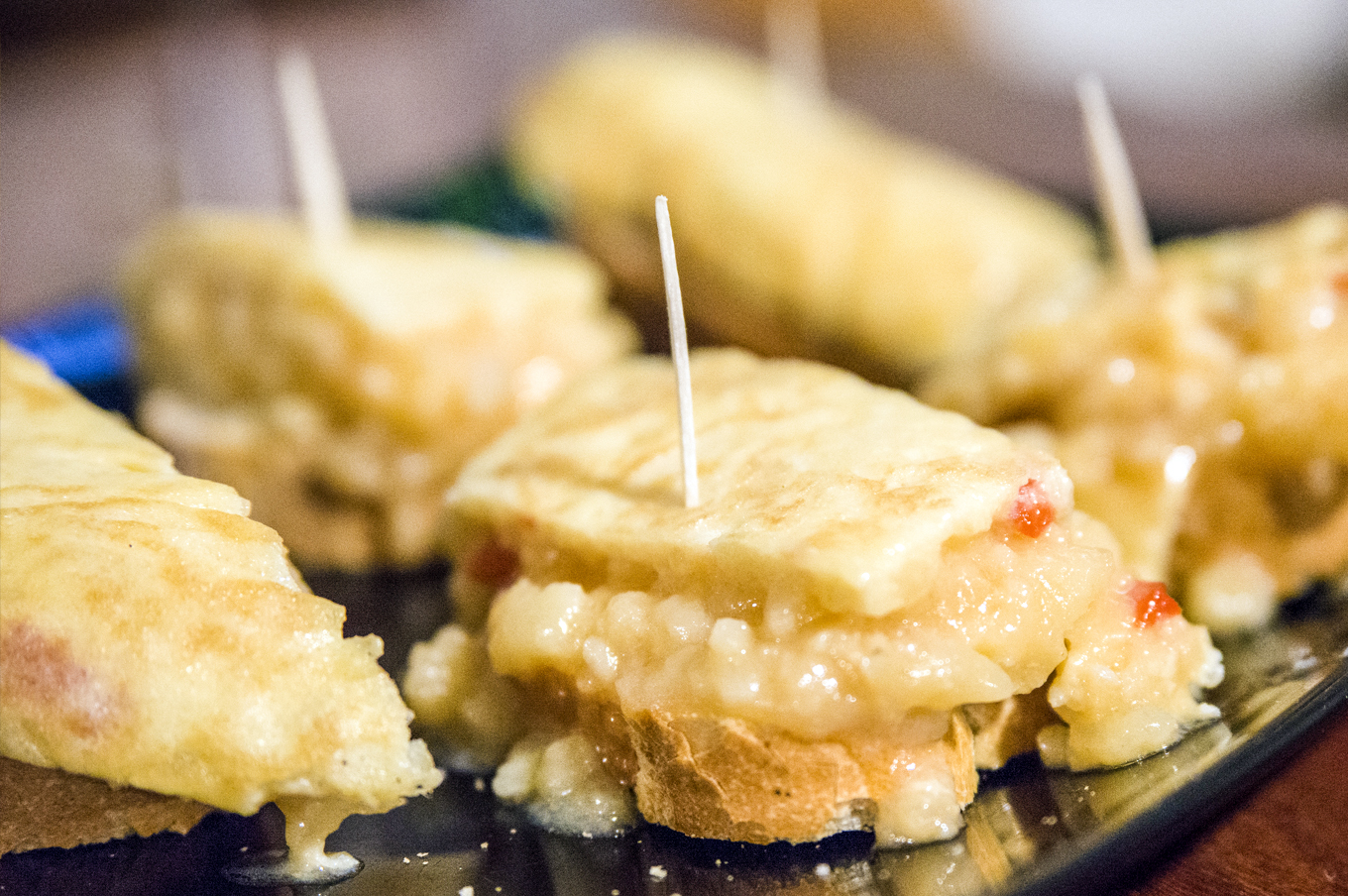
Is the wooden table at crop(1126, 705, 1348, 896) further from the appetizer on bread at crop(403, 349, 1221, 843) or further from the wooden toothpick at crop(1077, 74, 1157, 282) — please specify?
the wooden toothpick at crop(1077, 74, 1157, 282)

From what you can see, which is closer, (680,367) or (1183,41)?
(680,367)

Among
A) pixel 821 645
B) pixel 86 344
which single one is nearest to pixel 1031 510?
pixel 821 645

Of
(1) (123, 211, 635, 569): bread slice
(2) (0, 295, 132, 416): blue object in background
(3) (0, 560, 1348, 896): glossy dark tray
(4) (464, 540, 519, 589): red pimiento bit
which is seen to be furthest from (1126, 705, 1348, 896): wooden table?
(2) (0, 295, 132, 416): blue object in background

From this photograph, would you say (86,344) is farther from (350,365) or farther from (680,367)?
(680,367)

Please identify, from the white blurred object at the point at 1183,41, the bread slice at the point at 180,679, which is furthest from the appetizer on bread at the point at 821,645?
the white blurred object at the point at 1183,41

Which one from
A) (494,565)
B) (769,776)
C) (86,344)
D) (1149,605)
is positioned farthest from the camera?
(86,344)

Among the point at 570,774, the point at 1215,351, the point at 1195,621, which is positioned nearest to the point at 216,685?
the point at 570,774
